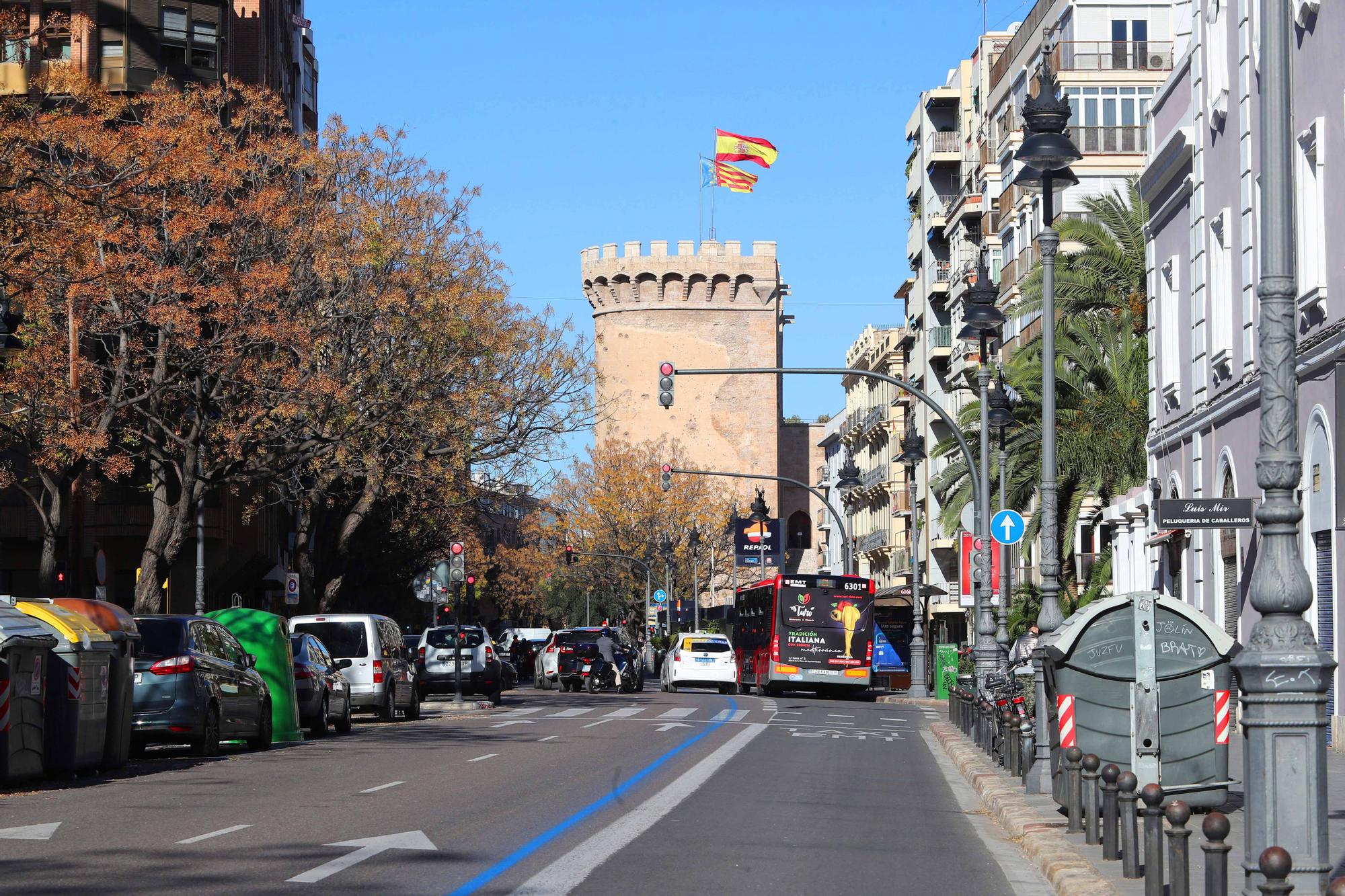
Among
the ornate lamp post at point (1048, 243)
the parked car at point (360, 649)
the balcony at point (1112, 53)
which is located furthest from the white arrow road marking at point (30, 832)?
the balcony at point (1112, 53)

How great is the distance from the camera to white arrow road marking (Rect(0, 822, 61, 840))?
39.8 ft

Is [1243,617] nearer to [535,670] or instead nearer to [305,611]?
[305,611]

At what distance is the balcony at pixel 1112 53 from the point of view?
172 ft

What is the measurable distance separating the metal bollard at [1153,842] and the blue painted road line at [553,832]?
3385 millimetres

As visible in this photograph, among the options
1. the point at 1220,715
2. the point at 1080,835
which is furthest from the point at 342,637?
the point at 1080,835

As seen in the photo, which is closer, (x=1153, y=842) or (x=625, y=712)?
(x=1153, y=842)

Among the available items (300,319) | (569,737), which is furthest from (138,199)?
(569,737)

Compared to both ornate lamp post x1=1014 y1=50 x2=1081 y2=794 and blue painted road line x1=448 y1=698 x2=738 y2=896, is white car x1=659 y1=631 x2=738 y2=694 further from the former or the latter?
ornate lamp post x1=1014 y1=50 x2=1081 y2=794

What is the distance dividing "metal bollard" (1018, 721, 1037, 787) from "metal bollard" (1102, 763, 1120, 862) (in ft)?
17.3

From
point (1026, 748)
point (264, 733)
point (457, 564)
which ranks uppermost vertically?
point (457, 564)

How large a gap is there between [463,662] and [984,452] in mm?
18515

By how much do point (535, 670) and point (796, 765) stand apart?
Answer: 39748 millimetres

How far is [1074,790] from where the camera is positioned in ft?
40.7

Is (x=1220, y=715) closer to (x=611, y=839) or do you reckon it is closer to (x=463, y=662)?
(x=611, y=839)
